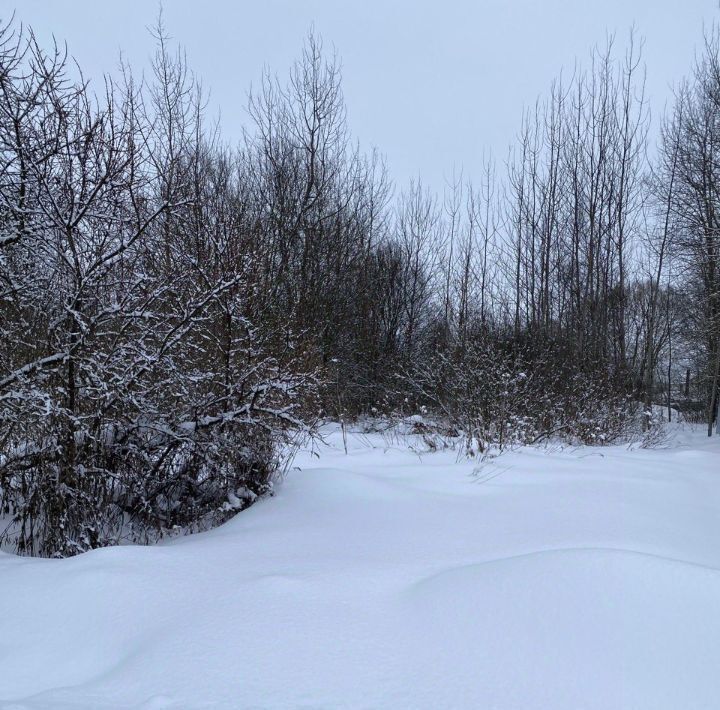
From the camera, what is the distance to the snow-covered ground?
172 cm

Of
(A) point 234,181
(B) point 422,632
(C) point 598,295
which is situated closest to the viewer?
(B) point 422,632

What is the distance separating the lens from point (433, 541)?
3.05 m

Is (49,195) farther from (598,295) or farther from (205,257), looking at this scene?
(598,295)

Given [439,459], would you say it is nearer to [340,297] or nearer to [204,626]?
[204,626]

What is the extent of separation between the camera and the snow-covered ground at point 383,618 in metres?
1.72

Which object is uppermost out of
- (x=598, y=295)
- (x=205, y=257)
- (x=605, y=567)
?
(x=598, y=295)

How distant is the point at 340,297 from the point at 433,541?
12.1 m

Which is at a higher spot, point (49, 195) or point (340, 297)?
point (340, 297)

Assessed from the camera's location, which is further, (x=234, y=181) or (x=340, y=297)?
(x=234, y=181)

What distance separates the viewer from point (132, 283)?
12.4ft

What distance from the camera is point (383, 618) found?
212 cm

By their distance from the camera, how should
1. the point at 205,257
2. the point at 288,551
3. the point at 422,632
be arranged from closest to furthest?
the point at 422,632, the point at 288,551, the point at 205,257

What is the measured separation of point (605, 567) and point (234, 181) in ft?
56.4

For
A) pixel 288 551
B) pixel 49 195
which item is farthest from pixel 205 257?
pixel 288 551
